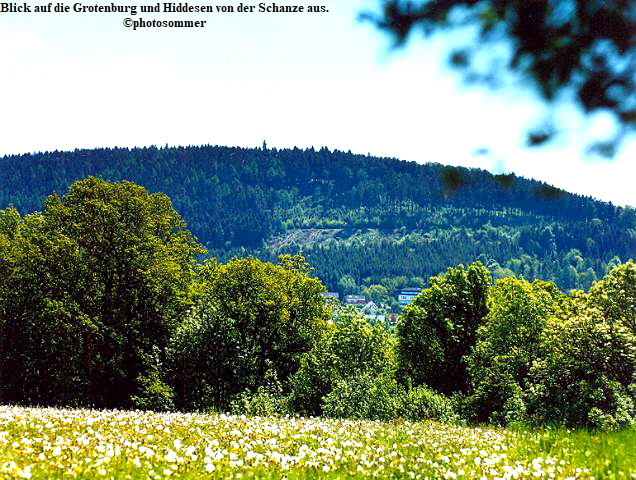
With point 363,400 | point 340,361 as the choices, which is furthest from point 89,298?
point 363,400

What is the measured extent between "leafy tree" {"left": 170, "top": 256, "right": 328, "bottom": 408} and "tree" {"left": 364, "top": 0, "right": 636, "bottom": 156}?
39.9 m

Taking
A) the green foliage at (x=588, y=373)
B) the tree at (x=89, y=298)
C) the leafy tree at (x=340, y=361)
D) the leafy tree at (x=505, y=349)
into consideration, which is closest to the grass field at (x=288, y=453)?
the green foliage at (x=588, y=373)

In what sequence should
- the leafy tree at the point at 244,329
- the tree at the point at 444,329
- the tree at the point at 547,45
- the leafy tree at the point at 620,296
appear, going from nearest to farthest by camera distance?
1. the tree at the point at 547,45
2. the leafy tree at the point at 620,296
3. the leafy tree at the point at 244,329
4. the tree at the point at 444,329

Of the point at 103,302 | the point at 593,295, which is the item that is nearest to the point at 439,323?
the point at 593,295

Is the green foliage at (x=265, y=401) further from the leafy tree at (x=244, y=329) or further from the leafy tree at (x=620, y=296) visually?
the leafy tree at (x=620, y=296)

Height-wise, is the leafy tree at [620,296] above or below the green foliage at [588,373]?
above

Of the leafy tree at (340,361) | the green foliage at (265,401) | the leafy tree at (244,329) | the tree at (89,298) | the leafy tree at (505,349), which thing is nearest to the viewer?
the green foliage at (265,401)

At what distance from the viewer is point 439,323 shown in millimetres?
52781

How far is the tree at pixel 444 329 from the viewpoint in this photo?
5200 cm

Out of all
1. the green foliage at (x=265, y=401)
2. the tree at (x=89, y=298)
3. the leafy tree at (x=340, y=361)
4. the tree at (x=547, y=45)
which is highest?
the tree at (x=547, y=45)

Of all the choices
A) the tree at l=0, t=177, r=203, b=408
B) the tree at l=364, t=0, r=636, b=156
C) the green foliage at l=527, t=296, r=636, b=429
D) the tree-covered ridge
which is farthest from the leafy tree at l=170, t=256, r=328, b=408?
the tree at l=364, t=0, r=636, b=156

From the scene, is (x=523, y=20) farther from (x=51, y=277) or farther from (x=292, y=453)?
(x=51, y=277)

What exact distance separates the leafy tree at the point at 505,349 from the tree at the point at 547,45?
41.3 m

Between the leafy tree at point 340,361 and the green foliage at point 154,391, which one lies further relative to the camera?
the leafy tree at point 340,361
